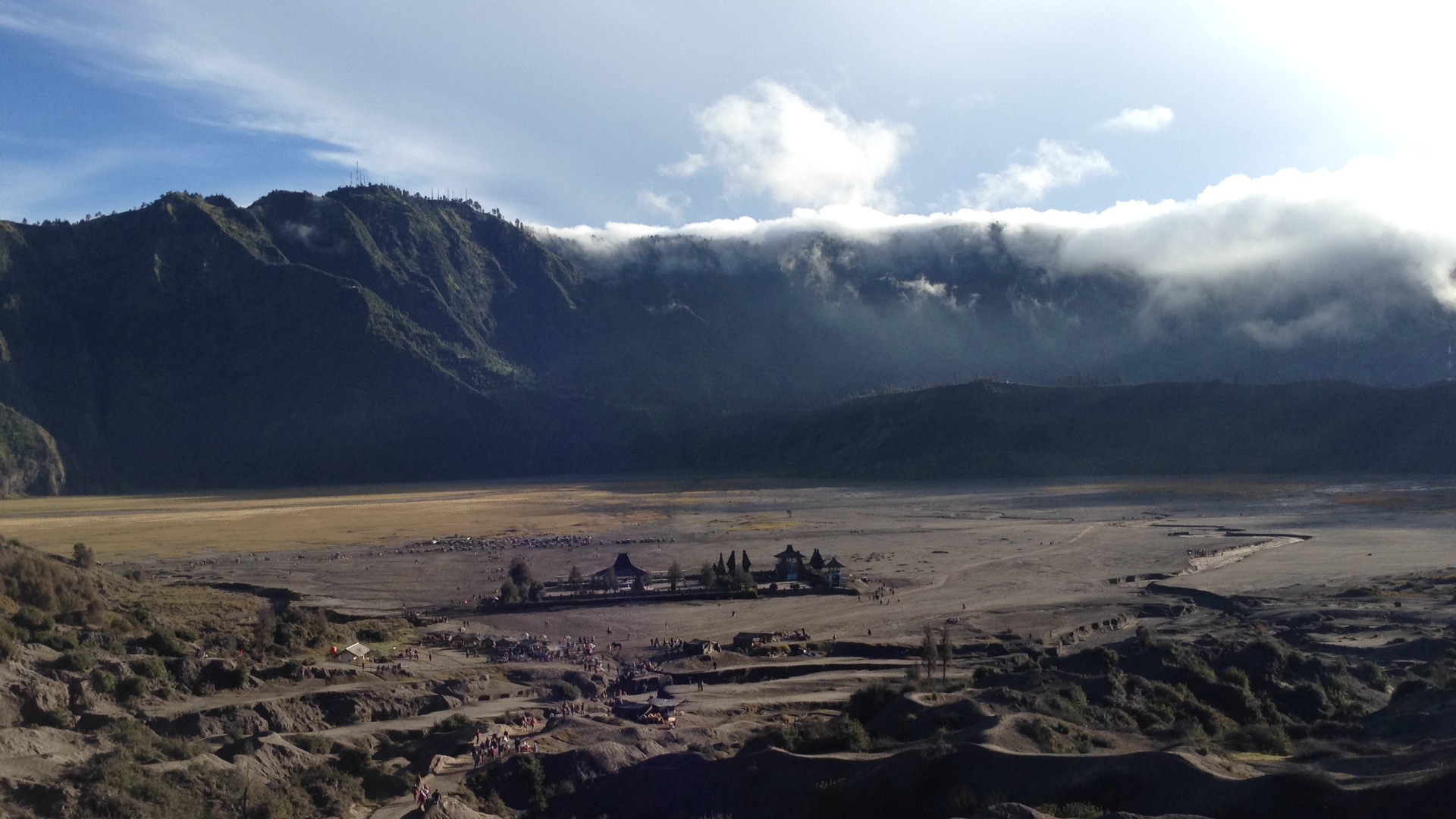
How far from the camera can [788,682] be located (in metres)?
32.7

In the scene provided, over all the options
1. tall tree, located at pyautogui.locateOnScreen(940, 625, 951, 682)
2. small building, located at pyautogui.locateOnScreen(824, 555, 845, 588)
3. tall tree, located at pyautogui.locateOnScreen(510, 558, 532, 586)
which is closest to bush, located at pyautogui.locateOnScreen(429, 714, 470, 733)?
tall tree, located at pyautogui.locateOnScreen(940, 625, 951, 682)

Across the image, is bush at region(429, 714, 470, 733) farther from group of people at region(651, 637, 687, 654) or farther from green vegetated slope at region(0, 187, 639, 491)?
green vegetated slope at region(0, 187, 639, 491)

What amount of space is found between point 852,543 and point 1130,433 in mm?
89691

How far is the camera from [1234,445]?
136750 millimetres

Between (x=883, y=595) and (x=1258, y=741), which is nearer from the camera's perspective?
(x=1258, y=741)

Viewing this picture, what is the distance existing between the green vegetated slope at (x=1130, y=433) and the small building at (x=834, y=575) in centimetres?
8976

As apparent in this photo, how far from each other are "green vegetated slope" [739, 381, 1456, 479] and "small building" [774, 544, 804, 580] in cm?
8977

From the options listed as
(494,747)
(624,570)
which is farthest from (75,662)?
(624,570)

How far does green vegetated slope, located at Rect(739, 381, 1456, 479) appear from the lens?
131 m

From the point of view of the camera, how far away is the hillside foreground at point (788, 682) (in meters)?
17.4

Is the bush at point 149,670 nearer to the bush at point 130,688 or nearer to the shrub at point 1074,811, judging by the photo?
the bush at point 130,688

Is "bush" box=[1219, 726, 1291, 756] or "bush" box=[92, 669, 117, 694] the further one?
"bush" box=[92, 669, 117, 694]

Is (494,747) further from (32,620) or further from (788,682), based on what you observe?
(32,620)

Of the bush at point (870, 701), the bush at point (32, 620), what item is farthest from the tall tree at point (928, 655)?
the bush at point (32, 620)
